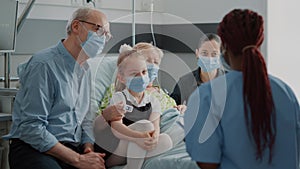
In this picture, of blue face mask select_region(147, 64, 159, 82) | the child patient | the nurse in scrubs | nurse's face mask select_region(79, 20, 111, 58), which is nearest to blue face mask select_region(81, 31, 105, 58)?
nurse's face mask select_region(79, 20, 111, 58)

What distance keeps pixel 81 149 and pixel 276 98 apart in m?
1.07

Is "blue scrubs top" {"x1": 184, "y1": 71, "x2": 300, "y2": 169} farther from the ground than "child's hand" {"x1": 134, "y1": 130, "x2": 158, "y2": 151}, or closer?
farther from the ground

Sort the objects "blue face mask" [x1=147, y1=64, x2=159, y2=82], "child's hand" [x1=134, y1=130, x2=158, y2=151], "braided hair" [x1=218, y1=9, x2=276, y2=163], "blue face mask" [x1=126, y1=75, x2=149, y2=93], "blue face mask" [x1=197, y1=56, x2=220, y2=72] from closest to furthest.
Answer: "braided hair" [x1=218, y1=9, x2=276, y2=163], "child's hand" [x1=134, y1=130, x2=158, y2=151], "blue face mask" [x1=126, y1=75, x2=149, y2=93], "blue face mask" [x1=147, y1=64, x2=159, y2=82], "blue face mask" [x1=197, y1=56, x2=220, y2=72]

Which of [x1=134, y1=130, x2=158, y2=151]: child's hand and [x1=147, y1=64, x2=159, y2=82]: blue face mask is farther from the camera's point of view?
[x1=147, y1=64, x2=159, y2=82]: blue face mask

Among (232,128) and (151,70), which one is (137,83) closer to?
(151,70)

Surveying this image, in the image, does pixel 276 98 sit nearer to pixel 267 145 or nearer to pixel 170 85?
pixel 267 145

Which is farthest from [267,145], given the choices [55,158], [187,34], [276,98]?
[187,34]

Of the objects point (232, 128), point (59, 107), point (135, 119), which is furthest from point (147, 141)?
point (232, 128)

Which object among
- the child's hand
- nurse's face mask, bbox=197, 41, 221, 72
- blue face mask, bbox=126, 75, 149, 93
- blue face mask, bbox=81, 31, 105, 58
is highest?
blue face mask, bbox=81, 31, 105, 58

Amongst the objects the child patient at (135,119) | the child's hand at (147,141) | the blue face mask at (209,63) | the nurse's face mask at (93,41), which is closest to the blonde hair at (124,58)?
the child patient at (135,119)

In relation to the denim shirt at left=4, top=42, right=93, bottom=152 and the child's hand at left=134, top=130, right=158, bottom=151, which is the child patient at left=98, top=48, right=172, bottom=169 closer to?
the child's hand at left=134, top=130, right=158, bottom=151

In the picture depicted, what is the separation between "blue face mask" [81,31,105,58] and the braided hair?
0.83m

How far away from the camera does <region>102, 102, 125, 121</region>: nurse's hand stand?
238 centimetres

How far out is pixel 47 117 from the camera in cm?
223
